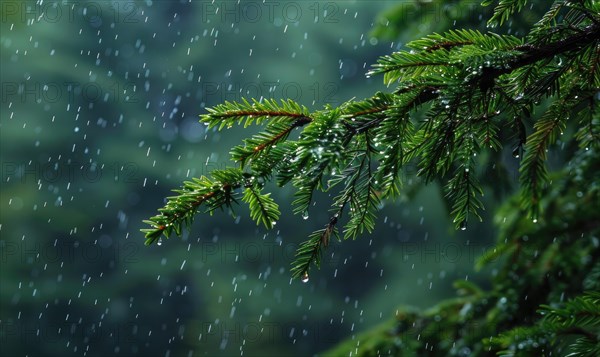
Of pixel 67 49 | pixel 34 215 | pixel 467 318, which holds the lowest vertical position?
pixel 467 318

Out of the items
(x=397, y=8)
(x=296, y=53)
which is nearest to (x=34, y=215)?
(x=296, y=53)

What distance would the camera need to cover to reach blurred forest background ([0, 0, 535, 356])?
1012 centimetres

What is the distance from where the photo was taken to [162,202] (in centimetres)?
1134

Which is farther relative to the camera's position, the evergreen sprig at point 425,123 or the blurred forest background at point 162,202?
the blurred forest background at point 162,202

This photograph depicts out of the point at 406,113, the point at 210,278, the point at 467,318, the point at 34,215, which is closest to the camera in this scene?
the point at 406,113

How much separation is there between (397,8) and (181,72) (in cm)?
924

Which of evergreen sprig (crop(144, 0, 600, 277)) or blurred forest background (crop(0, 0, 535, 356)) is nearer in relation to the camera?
evergreen sprig (crop(144, 0, 600, 277))

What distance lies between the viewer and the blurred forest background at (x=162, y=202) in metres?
10.1

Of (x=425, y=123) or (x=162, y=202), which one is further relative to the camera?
(x=162, y=202)

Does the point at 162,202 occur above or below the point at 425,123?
above

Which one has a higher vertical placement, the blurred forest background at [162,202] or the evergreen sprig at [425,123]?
the blurred forest background at [162,202]

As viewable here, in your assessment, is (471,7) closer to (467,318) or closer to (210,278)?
(467,318)

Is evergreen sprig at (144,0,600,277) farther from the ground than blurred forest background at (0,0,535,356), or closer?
Answer: closer

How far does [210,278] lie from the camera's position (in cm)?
1088
